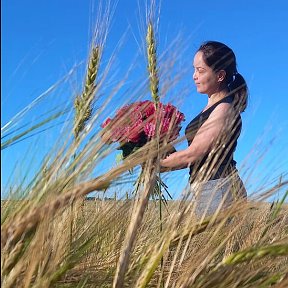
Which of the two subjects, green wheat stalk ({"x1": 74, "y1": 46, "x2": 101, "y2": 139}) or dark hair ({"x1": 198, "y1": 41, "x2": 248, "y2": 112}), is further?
dark hair ({"x1": 198, "y1": 41, "x2": 248, "y2": 112})

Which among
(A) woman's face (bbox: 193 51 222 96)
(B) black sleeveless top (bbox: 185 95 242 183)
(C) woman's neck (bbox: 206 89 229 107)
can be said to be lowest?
(B) black sleeveless top (bbox: 185 95 242 183)

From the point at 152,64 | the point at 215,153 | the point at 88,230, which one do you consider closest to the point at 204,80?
the point at 215,153

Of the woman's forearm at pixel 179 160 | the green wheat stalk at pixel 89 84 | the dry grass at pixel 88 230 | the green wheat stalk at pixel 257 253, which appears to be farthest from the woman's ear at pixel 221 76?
the green wheat stalk at pixel 257 253

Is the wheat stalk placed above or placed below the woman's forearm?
above

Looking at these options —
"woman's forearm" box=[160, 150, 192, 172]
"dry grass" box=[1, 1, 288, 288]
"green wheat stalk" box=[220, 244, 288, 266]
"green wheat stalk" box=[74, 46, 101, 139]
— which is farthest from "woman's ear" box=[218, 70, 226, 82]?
"green wheat stalk" box=[220, 244, 288, 266]

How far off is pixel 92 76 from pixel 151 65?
0.25 m

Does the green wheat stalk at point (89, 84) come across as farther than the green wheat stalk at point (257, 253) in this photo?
Yes

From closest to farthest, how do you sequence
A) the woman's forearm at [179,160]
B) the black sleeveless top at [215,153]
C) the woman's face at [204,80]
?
the black sleeveless top at [215,153]
the woman's forearm at [179,160]
the woman's face at [204,80]

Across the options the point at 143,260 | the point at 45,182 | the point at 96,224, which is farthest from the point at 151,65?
the point at 45,182

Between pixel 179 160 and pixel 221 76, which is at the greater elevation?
pixel 221 76

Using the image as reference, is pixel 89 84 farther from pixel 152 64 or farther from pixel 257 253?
pixel 257 253

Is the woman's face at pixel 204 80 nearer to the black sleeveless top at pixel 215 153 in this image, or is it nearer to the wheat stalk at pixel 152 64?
the black sleeveless top at pixel 215 153

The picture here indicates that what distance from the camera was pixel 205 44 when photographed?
251 centimetres

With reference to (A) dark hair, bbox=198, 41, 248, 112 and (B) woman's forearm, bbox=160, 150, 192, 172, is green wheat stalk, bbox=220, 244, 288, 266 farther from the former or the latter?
(A) dark hair, bbox=198, 41, 248, 112
